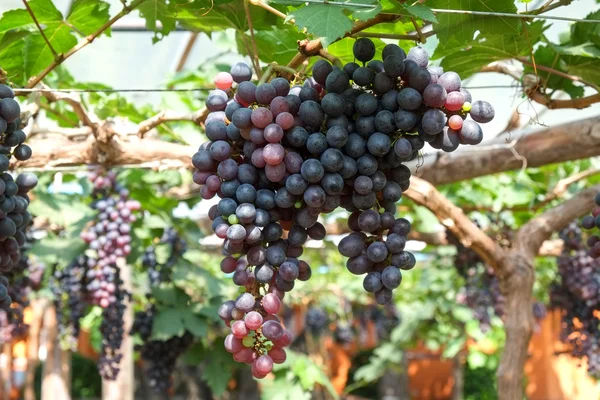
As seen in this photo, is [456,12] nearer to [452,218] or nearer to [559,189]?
[452,218]

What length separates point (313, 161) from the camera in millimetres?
1102

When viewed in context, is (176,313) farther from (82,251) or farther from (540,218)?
(540,218)

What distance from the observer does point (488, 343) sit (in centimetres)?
914

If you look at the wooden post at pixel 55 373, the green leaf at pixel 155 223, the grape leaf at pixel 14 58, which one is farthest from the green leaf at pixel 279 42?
the wooden post at pixel 55 373

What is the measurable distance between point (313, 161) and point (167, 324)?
234cm

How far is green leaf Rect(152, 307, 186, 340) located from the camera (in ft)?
10.5

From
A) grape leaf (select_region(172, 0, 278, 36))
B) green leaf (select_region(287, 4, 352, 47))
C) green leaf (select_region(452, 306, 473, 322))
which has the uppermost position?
green leaf (select_region(287, 4, 352, 47))

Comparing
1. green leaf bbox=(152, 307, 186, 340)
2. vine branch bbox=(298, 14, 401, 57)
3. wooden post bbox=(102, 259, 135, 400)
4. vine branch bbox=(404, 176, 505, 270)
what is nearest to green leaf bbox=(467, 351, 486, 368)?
wooden post bbox=(102, 259, 135, 400)

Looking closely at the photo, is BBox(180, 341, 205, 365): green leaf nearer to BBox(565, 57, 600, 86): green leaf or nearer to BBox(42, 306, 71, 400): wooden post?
BBox(42, 306, 71, 400): wooden post

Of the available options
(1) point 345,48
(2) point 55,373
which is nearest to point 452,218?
(1) point 345,48

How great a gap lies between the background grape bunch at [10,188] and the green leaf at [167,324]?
1.71 meters

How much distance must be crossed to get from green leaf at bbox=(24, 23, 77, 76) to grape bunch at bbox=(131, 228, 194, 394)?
169 centimetres

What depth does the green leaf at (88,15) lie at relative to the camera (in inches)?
70.2

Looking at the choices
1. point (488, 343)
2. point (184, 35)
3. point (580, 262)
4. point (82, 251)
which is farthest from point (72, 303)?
point (488, 343)
